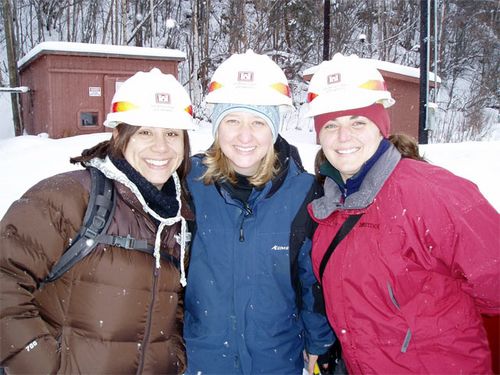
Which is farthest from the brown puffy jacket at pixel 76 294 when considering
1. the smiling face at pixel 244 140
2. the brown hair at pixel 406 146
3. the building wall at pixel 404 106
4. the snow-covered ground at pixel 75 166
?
the building wall at pixel 404 106

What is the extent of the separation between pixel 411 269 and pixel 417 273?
0.04 metres

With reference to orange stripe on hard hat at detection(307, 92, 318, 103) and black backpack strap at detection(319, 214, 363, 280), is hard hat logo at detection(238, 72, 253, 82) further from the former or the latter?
black backpack strap at detection(319, 214, 363, 280)

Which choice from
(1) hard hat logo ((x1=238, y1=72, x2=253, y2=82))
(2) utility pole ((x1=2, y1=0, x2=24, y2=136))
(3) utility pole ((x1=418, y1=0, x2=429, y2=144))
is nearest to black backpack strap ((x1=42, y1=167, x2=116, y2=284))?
(1) hard hat logo ((x1=238, y1=72, x2=253, y2=82))

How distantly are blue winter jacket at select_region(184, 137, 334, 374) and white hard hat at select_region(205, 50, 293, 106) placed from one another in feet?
1.62

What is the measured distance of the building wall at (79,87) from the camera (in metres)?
12.8

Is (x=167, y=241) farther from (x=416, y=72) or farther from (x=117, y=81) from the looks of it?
(x=416, y=72)

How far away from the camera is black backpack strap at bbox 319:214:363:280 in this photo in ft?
7.38

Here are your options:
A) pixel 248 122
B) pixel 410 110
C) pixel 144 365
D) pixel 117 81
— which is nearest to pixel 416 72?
pixel 410 110

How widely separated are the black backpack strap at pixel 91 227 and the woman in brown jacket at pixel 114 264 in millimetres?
28

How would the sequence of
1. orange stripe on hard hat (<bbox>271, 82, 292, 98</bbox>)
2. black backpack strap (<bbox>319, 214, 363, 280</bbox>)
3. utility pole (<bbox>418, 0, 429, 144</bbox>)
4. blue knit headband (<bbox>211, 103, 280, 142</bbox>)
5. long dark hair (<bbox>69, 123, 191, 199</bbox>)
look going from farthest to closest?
utility pole (<bbox>418, 0, 429, 144</bbox>)
orange stripe on hard hat (<bbox>271, 82, 292, 98</bbox>)
blue knit headband (<bbox>211, 103, 280, 142</bbox>)
long dark hair (<bbox>69, 123, 191, 199</bbox>)
black backpack strap (<bbox>319, 214, 363, 280</bbox>)

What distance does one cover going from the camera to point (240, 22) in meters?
26.0

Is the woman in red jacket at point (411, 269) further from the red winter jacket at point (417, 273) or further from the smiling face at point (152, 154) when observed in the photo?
the smiling face at point (152, 154)

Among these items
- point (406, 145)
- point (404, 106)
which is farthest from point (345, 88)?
point (404, 106)

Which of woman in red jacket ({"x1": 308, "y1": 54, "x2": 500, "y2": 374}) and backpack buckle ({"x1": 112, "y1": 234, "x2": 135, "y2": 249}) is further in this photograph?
backpack buckle ({"x1": 112, "y1": 234, "x2": 135, "y2": 249})
